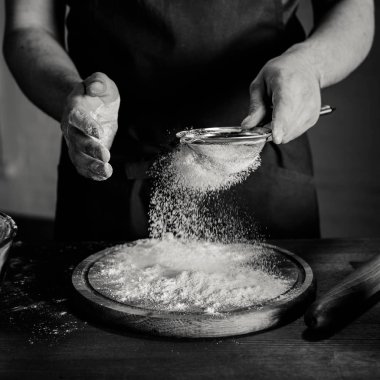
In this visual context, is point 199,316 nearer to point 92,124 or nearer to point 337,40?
point 92,124

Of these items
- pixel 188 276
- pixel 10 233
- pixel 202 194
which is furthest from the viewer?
pixel 202 194

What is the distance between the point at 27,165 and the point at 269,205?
2295mm

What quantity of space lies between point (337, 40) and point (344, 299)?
77cm

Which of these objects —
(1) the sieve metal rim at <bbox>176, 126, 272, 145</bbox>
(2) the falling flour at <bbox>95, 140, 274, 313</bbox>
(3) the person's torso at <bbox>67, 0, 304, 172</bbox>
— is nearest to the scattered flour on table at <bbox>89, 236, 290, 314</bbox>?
(2) the falling flour at <bbox>95, 140, 274, 313</bbox>

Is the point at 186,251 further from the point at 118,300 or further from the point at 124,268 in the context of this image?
the point at 118,300

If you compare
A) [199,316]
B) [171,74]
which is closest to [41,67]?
[171,74]

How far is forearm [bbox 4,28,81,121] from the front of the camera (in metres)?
1.30

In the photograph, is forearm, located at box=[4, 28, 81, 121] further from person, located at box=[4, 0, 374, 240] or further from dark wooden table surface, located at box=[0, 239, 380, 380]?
dark wooden table surface, located at box=[0, 239, 380, 380]

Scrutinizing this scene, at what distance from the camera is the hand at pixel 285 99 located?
1.00m

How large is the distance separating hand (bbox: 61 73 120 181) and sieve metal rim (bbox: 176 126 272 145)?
0.16 m

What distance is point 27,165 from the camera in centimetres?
336

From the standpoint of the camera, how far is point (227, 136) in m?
1.08

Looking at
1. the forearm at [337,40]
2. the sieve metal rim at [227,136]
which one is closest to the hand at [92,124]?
the sieve metal rim at [227,136]

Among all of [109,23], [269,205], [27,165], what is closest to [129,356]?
[269,205]
